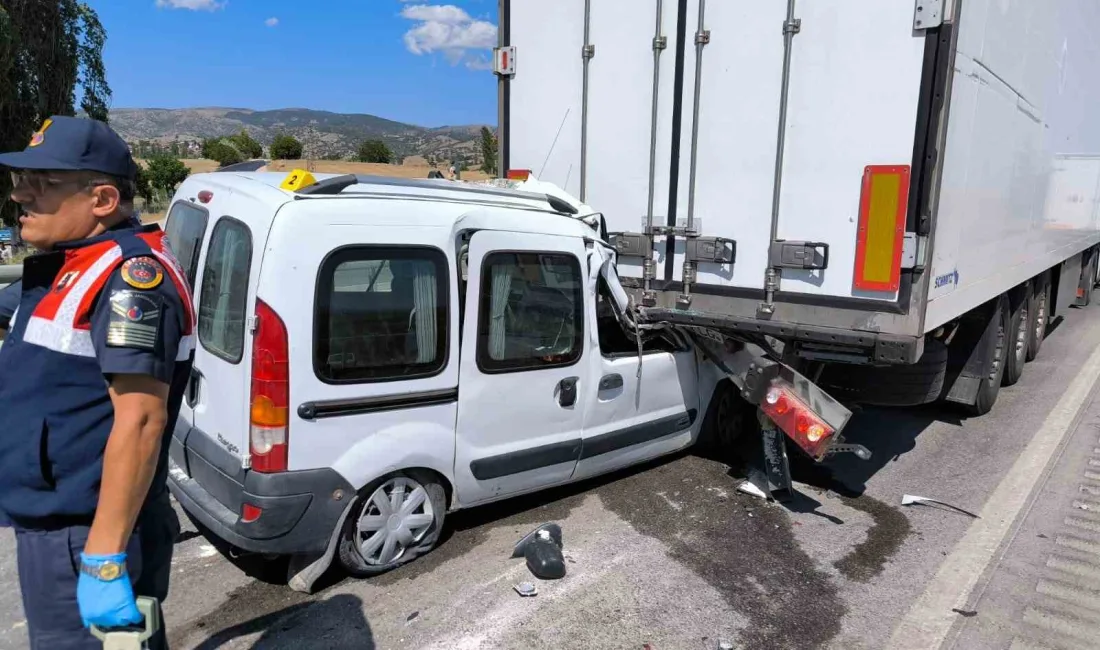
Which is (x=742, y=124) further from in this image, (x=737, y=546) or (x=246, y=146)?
(x=246, y=146)

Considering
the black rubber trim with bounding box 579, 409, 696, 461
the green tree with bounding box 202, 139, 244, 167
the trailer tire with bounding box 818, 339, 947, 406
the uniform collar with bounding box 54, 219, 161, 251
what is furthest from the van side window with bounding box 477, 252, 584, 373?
the green tree with bounding box 202, 139, 244, 167

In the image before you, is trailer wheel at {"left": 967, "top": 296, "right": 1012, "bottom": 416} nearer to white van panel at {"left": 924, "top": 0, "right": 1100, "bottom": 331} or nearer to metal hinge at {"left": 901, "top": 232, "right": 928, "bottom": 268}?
white van panel at {"left": 924, "top": 0, "right": 1100, "bottom": 331}

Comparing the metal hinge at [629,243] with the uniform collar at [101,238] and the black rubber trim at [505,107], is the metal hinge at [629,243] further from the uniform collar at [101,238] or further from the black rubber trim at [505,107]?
the uniform collar at [101,238]

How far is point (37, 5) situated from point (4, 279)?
20560mm

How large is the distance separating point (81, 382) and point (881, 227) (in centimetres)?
376

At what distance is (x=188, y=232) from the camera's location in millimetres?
3668

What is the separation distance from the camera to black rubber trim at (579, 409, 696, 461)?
4359mm

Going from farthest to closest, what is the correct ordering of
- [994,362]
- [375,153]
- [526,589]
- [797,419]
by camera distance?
[375,153] < [994,362] < [797,419] < [526,589]

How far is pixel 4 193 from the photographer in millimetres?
24844

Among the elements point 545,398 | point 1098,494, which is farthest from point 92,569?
point 1098,494

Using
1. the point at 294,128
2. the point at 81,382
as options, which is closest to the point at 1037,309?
the point at 81,382

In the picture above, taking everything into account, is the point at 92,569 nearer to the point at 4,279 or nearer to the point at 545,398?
the point at 545,398

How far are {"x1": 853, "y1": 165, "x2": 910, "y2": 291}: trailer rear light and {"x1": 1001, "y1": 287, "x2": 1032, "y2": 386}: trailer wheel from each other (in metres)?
4.16

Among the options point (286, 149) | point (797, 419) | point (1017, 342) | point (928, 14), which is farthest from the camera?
point (286, 149)
